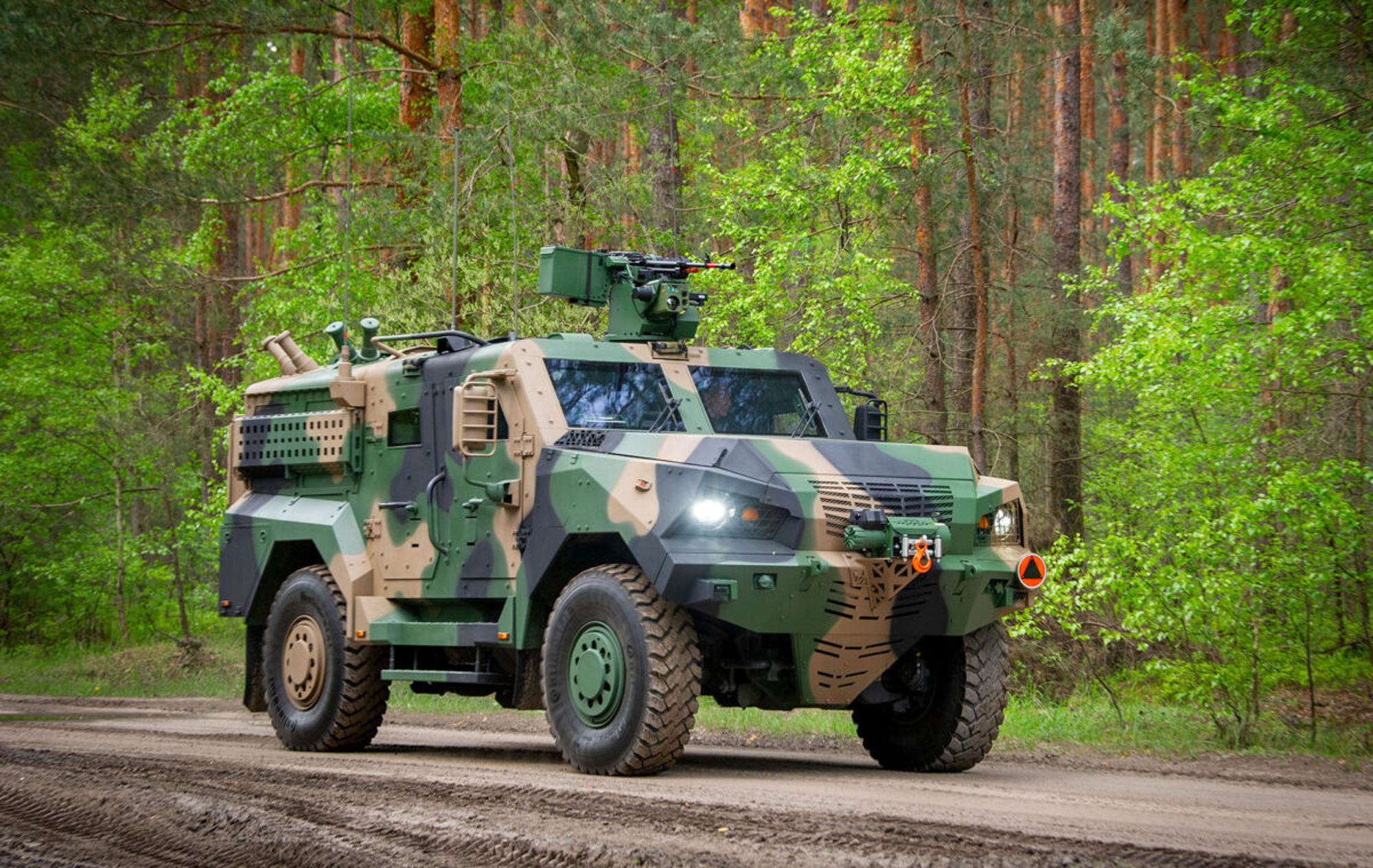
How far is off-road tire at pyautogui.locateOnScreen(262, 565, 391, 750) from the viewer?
385 inches

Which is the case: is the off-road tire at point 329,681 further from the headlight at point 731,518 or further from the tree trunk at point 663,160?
the tree trunk at point 663,160

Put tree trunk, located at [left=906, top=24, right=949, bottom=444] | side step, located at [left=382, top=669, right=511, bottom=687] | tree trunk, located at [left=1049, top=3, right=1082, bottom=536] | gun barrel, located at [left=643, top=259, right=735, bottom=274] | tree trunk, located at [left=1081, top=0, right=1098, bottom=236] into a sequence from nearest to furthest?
side step, located at [left=382, top=669, right=511, bottom=687] < gun barrel, located at [left=643, top=259, right=735, bottom=274] < tree trunk, located at [left=906, top=24, right=949, bottom=444] < tree trunk, located at [left=1049, top=3, right=1082, bottom=536] < tree trunk, located at [left=1081, top=0, right=1098, bottom=236]

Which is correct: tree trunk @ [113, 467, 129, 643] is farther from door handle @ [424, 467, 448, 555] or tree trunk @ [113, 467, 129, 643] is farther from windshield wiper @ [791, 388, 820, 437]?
windshield wiper @ [791, 388, 820, 437]

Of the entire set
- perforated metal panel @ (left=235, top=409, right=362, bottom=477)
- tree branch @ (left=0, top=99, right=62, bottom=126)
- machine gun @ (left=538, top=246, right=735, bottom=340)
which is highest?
tree branch @ (left=0, top=99, right=62, bottom=126)

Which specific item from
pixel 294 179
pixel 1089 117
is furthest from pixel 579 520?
pixel 1089 117

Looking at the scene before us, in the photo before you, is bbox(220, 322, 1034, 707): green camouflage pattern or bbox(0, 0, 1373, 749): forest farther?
bbox(0, 0, 1373, 749): forest

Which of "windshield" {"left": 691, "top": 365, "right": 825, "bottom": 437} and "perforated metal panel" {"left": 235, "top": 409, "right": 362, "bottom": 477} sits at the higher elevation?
"windshield" {"left": 691, "top": 365, "right": 825, "bottom": 437}

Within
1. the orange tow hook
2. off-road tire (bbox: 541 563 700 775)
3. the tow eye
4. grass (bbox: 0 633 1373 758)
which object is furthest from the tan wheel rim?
the orange tow hook

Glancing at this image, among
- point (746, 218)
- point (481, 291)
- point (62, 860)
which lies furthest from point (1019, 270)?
point (62, 860)

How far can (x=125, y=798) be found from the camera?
6945 mm

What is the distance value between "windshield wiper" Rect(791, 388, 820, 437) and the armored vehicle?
0.05 ft

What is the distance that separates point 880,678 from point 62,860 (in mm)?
4802

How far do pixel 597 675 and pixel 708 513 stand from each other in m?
1.08

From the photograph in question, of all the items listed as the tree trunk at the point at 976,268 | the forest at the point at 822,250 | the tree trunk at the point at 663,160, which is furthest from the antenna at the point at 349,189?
the tree trunk at the point at 976,268
